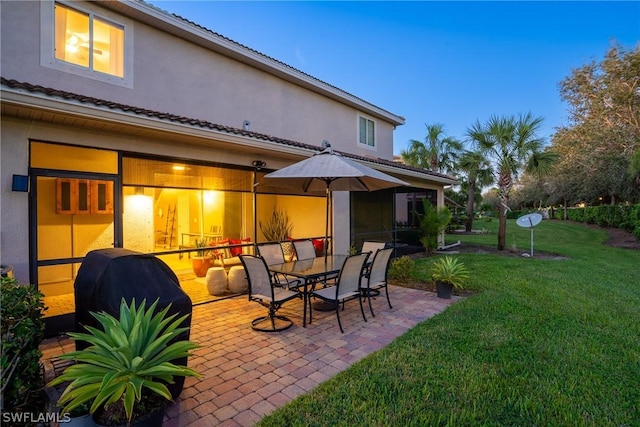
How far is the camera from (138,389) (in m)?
2.05

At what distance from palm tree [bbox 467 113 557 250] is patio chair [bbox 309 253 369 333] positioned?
10.6 metres

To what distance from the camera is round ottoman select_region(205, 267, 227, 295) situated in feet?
22.4

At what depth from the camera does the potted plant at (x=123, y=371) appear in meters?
2.06

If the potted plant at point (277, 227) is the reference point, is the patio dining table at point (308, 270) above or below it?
below

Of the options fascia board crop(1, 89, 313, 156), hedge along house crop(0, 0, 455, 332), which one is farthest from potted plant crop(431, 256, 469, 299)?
fascia board crop(1, 89, 313, 156)

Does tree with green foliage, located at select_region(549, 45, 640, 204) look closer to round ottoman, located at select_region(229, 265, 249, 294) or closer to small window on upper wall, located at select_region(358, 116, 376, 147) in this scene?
small window on upper wall, located at select_region(358, 116, 376, 147)

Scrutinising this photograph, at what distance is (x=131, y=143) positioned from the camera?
553 cm

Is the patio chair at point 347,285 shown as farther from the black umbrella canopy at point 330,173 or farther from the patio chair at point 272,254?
the black umbrella canopy at point 330,173

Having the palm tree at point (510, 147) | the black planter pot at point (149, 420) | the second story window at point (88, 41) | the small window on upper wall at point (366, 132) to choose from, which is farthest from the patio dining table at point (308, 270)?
the palm tree at point (510, 147)

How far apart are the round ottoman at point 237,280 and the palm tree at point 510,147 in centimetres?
1131

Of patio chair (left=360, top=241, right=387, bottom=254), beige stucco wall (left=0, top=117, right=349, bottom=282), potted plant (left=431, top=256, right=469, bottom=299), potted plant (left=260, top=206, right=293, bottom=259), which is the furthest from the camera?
potted plant (left=260, top=206, right=293, bottom=259)

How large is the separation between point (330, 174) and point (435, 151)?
763 inches

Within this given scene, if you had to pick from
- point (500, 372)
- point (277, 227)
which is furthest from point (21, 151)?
point (500, 372)

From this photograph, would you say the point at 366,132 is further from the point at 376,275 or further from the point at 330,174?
the point at 376,275
